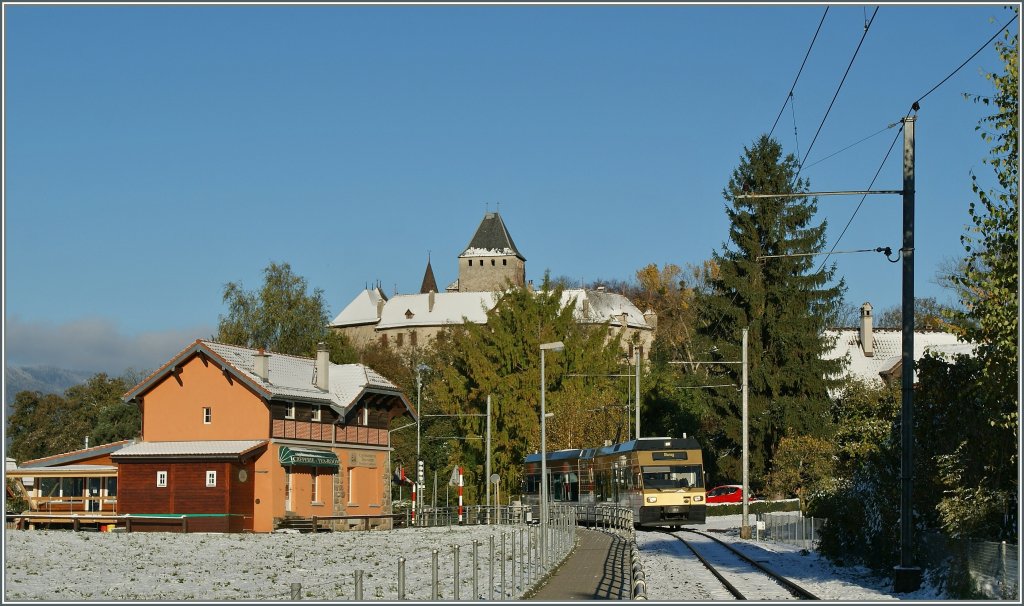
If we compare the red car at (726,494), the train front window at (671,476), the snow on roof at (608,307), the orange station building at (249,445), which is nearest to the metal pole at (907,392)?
the train front window at (671,476)

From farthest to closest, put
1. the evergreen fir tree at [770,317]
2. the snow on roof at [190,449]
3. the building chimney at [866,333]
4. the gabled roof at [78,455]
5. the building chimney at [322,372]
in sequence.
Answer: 1. the building chimney at [866,333]
2. the evergreen fir tree at [770,317]
3. the building chimney at [322,372]
4. the gabled roof at [78,455]
5. the snow on roof at [190,449]

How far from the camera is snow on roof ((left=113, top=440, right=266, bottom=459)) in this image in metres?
48.2

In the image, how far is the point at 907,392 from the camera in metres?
21.2

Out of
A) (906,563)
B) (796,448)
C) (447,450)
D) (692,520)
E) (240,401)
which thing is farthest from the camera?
(447,450)

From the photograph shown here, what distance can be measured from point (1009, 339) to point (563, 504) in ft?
129

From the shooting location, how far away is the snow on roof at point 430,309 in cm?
18612

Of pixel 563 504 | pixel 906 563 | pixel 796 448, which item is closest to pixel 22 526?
pixel 563 504

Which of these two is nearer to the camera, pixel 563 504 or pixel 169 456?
pixel 169 456

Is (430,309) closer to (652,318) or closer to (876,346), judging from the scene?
(652,318)

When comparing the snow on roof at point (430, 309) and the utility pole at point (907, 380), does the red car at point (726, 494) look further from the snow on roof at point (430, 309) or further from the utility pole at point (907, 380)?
the snow on roof at point (430, 309)

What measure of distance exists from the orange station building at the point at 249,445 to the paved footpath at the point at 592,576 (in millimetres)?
18432

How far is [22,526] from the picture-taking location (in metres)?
48.2

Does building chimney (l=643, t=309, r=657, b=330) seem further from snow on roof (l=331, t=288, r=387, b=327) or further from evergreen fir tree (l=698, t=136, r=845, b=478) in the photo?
evergreen fir tree (l=698, t=136, r=845, b=478)

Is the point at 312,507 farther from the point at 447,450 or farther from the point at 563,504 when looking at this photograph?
the point at 447,450
